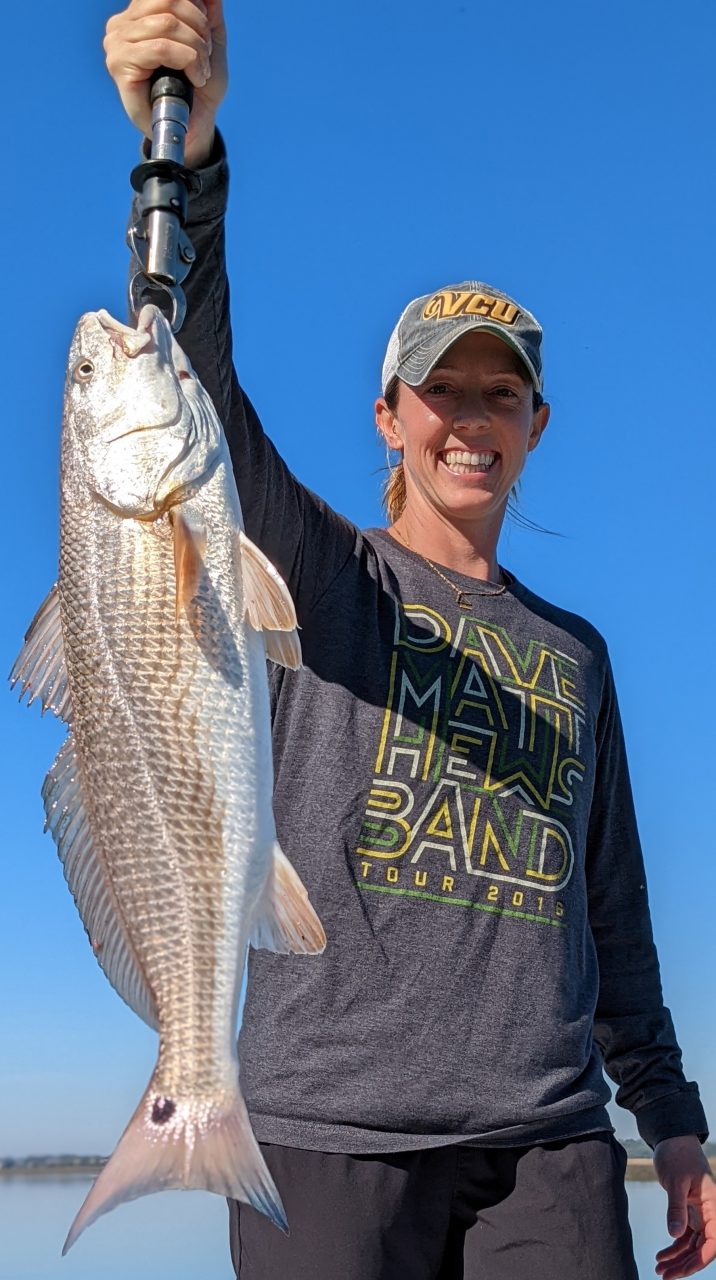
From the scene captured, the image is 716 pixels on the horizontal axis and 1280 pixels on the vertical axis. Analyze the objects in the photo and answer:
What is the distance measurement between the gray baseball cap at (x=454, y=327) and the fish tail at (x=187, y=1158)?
8.10 ft

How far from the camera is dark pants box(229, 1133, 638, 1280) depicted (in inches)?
126

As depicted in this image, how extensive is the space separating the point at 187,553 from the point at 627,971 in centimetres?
225

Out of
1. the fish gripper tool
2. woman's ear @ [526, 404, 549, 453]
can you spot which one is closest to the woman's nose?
woman's ear @ [526, 404, 549, 453]

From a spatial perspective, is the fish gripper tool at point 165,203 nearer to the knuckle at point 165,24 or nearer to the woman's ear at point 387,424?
the knuckle at point 165,24

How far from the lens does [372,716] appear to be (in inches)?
145

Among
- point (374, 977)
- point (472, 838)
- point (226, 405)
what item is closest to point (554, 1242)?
point (374, 977)

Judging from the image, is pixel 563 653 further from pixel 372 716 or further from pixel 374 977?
pixel 374 977

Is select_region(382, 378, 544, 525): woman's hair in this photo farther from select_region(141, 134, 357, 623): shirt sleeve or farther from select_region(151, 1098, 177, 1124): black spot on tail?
select_region(151, 1098, 177, 1124): black spot on tail

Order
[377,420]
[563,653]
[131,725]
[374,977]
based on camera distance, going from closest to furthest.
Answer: [131,725] < [374,977] < [563,653] < [377,420]

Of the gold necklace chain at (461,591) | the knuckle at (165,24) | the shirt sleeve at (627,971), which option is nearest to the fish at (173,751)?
the knuckle at (165,24)

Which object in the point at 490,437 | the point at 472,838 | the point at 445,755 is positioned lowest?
the point at 472,838

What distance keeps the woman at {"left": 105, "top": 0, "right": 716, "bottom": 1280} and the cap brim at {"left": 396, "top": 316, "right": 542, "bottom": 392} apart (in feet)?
0.05

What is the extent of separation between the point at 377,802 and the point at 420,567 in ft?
2.91

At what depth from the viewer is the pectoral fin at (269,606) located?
2.94 meters
